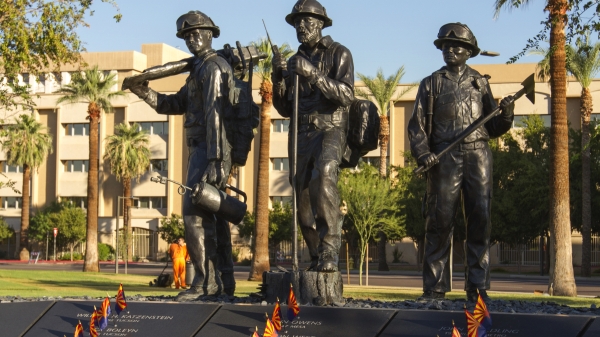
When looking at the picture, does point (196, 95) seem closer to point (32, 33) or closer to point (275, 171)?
point (32, 33)

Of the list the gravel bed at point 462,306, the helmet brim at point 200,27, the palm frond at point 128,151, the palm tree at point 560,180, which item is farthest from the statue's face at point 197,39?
the palm frond at point 128,151

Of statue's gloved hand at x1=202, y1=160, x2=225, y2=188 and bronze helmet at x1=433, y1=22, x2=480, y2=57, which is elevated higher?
bronze helmet at x1=433, y1=22, x2=480, y2=57

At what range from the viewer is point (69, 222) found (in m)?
63.7

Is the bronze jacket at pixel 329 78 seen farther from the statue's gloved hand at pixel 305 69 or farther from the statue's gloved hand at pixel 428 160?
the statue's gloved hand at pixel 428 160

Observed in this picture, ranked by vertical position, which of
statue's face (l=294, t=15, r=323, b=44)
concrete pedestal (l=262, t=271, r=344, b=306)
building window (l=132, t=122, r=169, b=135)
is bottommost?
concrete pedestal (l=262, t=271, r=344, b=306)

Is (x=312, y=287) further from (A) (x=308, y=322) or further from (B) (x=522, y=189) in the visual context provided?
(B) (x=522, y=189)

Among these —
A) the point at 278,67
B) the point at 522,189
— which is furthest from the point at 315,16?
the point at 522,189

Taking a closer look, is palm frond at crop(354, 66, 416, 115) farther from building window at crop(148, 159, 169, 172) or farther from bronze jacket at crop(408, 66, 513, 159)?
bronze jacket at crop(408, 66, 513, 159)

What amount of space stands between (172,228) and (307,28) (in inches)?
2037

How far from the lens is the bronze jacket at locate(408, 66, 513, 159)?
28.5 ft

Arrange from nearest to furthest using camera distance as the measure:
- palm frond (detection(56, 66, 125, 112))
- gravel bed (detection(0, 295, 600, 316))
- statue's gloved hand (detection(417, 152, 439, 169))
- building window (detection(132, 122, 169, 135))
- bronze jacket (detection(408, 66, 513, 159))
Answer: gravel bed (detection(0, 295, 600, 316)) → statue's gloved hand (detection(417, 152, 439, 169)) → bronze jacket (detection(408, 66, 513, 159)) → palm frond (detection(56, 66, 125, 112)) → building window (detection(132, 122, 169, 135))

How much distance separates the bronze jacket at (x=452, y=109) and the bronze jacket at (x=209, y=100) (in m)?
1.88

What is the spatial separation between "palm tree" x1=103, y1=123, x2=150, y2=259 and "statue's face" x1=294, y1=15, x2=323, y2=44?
4994 centimetres

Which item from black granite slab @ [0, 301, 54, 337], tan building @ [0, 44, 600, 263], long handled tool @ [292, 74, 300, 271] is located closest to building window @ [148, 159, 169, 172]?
tan building @ [0, 44, 600, 263]
